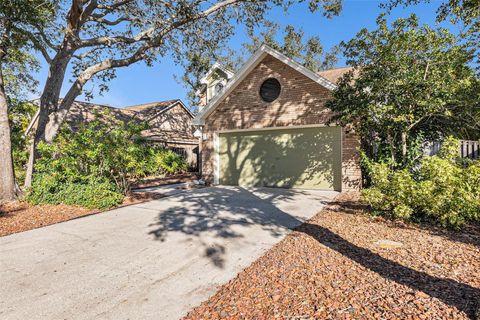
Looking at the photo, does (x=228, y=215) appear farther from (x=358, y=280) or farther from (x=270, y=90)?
(x=270, y=90)

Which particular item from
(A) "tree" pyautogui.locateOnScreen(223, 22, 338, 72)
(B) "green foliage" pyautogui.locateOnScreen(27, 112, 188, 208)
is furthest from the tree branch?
(A) "tree" pyautogui.locateOnScreen(223, 22, 338, 72)

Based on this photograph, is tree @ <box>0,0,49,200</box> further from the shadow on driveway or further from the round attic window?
the round attic window

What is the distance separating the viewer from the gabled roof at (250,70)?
9188 mm

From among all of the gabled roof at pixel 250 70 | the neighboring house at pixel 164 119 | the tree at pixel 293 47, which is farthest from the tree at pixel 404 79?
the tree at pixel 293 47

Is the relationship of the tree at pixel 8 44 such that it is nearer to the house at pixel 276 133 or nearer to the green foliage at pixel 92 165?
the green foliage at pixel 92 165

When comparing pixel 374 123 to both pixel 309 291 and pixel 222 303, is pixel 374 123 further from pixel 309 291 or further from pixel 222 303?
pixel 222 303

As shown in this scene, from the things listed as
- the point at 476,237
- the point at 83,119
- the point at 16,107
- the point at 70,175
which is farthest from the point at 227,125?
the point at 16,107

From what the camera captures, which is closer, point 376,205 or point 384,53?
point 376,205

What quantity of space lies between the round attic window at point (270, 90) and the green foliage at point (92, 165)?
479 centimetres

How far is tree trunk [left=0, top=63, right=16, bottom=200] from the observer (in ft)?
24.4

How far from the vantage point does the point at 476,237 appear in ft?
14.4

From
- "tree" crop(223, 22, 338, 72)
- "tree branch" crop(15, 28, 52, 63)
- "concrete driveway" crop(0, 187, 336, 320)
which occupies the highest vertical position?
"tree" crop(223, 22, 338, 72)

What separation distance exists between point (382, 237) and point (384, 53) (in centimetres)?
420

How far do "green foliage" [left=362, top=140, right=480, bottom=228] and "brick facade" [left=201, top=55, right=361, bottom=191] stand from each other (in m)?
3.40
